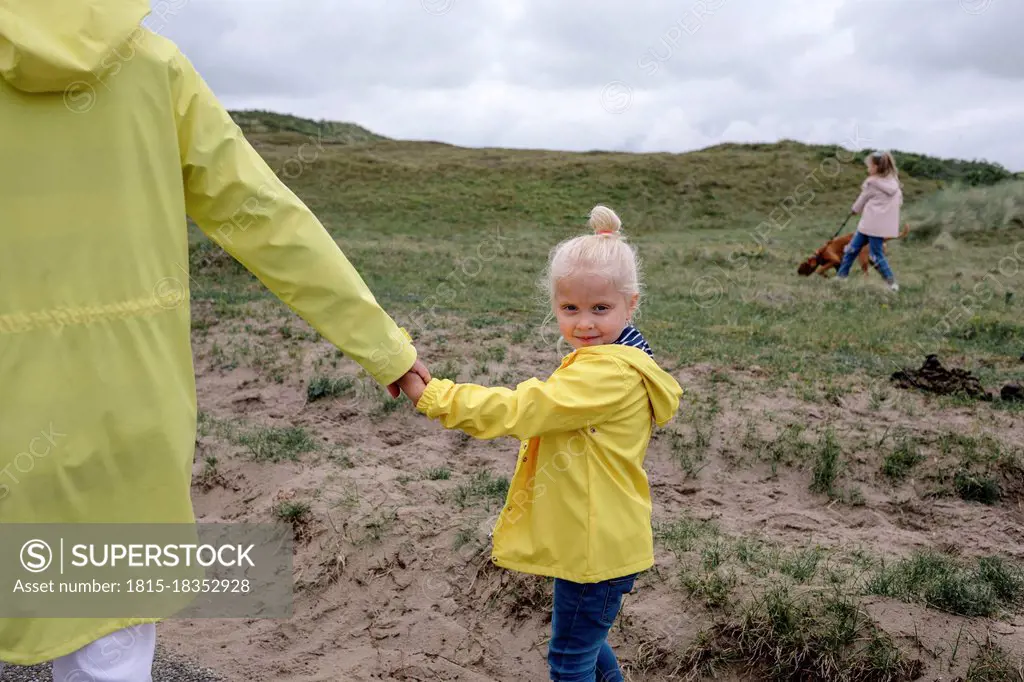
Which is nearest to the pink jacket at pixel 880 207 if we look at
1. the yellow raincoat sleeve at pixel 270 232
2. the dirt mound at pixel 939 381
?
the dirt mound at pixel 939 381

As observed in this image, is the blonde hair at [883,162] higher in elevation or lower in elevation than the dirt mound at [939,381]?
higher

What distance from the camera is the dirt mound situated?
20.6 feet

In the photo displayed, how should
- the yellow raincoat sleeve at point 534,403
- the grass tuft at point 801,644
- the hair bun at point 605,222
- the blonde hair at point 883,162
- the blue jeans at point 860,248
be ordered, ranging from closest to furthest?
the yellow raincoat sleeve at point 534,403, the hair bun at point 605,222, the grass tuft at point 801,644, the blue jeans at point 860,248, the blonde hair at point 883,162

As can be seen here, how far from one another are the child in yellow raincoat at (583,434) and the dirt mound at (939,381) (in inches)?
173

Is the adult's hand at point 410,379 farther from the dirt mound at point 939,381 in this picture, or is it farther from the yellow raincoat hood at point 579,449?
the dirt mound at point 939,381

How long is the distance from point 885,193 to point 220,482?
1008 centimetres

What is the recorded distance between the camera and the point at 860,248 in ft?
40.6

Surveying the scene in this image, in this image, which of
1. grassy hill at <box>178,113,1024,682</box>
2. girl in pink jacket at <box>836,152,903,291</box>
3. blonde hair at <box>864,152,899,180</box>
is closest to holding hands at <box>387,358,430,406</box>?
grassy hill at <box>178,113,1024,682</box>

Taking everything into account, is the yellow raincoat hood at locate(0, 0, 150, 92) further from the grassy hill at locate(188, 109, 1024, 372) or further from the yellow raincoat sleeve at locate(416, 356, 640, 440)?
the grassy hill at locate(188, 109, 1024, 372)

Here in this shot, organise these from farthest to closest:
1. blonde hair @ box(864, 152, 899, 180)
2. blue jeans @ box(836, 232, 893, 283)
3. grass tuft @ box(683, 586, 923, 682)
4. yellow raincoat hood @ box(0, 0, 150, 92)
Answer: blonde hair @ box(864, 152, 899, 180)
blue jeans @ box(836, 232, 893, 283)
grass tuft @ box(683, 586, 923, 682)
yellow raincoat hood @ box(0, 0, 150, 92)

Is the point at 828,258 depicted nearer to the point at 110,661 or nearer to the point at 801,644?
Answer: the point at 801,644

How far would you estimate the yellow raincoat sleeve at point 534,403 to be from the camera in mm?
2426

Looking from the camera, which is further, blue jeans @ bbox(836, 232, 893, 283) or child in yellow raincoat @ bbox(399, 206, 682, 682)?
blue jeans @ bbox(836, 232, 893, 283)

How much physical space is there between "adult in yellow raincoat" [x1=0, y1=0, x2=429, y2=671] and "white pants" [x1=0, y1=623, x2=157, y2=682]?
39 mm
